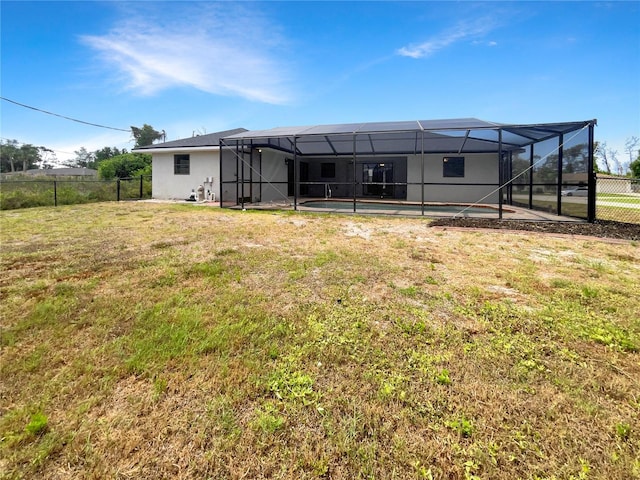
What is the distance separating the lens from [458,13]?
1095 centimetres

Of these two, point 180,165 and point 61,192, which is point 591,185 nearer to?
point 180,165

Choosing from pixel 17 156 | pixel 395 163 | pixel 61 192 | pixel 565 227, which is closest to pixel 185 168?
pixel 61 192

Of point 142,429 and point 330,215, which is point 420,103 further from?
point 142,429

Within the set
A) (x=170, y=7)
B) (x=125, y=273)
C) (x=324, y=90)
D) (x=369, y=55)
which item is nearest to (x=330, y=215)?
(x=125, y=273)

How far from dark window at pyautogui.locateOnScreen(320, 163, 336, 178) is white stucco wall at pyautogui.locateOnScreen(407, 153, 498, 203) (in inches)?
180

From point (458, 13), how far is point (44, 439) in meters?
14.5

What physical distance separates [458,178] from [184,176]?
13.4m

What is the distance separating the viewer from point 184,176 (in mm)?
14875

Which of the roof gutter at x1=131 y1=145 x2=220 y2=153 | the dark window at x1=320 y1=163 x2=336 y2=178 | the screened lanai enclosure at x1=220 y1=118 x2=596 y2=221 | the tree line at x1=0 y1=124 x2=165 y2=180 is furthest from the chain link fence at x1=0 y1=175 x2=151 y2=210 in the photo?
the dark window at x1=320 y1=163 x2=336 y2=178

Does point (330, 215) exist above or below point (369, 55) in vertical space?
below

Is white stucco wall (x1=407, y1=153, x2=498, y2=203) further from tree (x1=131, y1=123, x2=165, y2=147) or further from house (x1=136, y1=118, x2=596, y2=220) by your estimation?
tree (x1=131, y1=123, x2=165, y2=147)

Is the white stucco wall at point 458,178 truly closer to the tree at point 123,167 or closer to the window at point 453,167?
the window at point 453,167

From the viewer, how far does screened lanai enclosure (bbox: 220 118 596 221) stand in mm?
8859

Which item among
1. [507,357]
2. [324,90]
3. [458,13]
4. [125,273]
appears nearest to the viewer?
[507,357]
